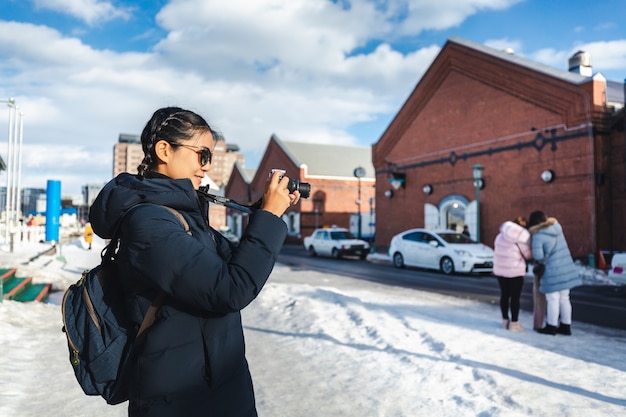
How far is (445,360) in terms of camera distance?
5.05 m

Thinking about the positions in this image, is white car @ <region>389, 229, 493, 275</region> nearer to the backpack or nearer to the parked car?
the parked car

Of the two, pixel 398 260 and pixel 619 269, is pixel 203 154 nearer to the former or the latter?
pixel 619 269

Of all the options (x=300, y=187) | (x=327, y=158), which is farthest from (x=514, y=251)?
(x=327, y=158)

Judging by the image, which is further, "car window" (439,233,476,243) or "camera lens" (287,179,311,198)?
"car window" (439,233,476,243)

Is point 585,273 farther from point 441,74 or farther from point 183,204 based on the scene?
point 183,204

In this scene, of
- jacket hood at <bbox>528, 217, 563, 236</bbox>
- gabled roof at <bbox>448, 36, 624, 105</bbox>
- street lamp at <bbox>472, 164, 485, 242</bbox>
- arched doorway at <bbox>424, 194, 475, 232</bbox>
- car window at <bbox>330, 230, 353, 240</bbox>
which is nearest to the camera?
jacket hood at <bbox>528, 217, 563, 236</bbox>

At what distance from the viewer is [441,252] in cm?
1595

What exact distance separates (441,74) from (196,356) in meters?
23.6

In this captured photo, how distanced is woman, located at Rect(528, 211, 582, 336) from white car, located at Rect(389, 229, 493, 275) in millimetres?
8446

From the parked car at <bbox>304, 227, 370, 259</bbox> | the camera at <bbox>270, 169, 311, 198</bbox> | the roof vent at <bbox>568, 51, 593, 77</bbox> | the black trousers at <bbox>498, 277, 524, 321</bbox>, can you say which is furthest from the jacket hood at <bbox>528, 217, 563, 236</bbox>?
the roof vent at <bbox>568, 51, 593, 77</bbox>

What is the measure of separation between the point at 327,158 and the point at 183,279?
40.6 m

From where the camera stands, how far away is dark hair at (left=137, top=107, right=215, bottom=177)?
5.79 ft

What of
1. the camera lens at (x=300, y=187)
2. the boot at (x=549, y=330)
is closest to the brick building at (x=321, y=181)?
the boot at (x=549, y=330)

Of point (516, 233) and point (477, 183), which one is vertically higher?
point (477, 183)
